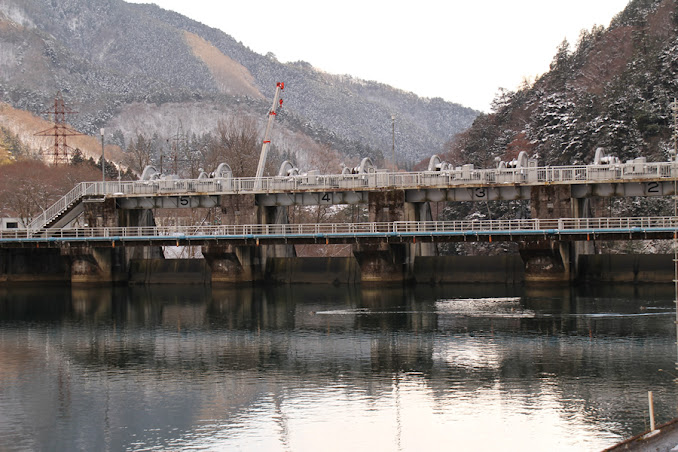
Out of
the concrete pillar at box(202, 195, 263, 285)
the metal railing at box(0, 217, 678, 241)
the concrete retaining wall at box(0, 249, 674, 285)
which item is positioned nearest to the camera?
the metal railing at box(0, 217, 678, 241)

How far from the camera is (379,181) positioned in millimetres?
88062

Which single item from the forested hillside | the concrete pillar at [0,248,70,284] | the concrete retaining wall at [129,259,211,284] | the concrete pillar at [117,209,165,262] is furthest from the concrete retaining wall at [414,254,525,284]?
the concrete pillar at [0,248,70,284]

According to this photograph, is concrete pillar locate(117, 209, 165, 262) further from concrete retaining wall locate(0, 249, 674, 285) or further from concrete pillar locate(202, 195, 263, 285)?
concrete pillar locate(202, 195, 263, 285)

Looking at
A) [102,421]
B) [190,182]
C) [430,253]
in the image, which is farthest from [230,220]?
[102,421]

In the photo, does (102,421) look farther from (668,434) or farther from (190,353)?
(668,434)

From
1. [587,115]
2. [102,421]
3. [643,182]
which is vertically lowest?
[102,421]

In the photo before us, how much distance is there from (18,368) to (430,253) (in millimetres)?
55541

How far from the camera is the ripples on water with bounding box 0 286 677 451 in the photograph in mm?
32812

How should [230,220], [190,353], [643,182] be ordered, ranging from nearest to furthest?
[190,353], [643,182], [230,220]

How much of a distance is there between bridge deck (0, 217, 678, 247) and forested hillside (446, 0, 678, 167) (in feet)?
47.5

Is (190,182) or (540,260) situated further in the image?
(190,182)

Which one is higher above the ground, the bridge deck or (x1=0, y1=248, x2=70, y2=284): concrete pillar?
the bridge deck

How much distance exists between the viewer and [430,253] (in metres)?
95.8

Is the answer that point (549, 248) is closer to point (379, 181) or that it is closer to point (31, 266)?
point (379, 181)
